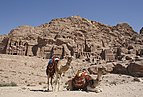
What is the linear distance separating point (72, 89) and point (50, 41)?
2176 inches

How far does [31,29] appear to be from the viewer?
281 feet

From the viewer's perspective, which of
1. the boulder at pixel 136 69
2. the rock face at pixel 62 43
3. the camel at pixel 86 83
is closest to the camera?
the camel at pixel 86 83

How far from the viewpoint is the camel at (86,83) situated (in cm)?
1198

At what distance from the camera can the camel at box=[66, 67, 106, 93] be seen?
12.0m

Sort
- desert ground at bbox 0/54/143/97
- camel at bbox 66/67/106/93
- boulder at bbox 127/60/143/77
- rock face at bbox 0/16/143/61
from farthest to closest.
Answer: rock face at bbox 0/16/143/61 → boulder at bbox 127/60/143/77 → camel at bbox 66/67/106/93 → desert ground at bbox 0/54/143/97

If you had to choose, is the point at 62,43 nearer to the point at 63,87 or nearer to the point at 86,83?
the point at 63,87

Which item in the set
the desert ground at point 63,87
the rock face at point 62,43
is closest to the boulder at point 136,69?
the desert ground at point 63,87

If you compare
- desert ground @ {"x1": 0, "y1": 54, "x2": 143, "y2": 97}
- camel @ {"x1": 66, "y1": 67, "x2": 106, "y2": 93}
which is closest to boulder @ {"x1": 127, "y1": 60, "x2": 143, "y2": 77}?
desert ground @ {"x1": 0, "y1": 54, "x2": 143, "y2": 97}

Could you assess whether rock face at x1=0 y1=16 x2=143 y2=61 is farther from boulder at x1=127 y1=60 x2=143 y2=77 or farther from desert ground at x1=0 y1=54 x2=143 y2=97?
boulder at x1=127 y1=60 x2=143 y2=77

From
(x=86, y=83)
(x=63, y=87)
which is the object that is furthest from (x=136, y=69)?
(x=86, y=83)

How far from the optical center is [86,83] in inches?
484

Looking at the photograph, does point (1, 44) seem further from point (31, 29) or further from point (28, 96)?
point (28, 96)

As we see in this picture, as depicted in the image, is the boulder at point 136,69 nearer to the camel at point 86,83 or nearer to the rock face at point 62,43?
the camel at point 86,83

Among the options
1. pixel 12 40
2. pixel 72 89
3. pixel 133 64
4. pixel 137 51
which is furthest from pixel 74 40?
pixel 72 89
